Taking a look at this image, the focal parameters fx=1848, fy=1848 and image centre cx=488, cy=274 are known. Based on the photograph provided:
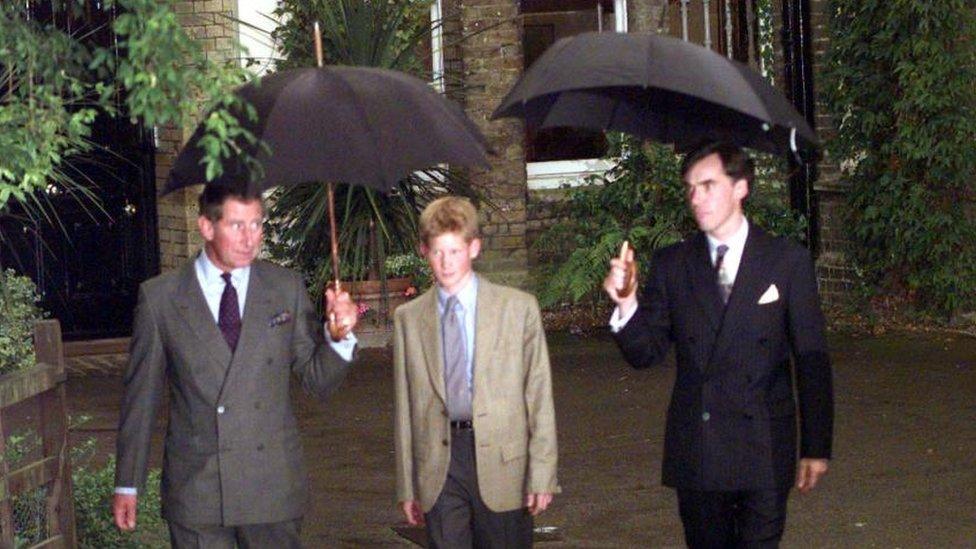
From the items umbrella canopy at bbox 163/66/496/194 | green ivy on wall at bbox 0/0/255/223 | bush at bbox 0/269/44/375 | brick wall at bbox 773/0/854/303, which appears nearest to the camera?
green ivy on wall at bbox 0/0/255/223

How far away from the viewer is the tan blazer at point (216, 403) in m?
5.59

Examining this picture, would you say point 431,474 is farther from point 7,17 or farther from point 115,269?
point 115,269

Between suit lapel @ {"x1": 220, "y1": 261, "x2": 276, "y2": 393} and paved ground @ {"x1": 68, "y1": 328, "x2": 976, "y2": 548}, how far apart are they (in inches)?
107

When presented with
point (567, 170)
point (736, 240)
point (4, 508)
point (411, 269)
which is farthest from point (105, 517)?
point (567, 170)

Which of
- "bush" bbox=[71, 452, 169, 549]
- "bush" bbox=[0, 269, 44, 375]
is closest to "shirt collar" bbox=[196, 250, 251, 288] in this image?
"bush" bbox=[71, 452, 169, 549]

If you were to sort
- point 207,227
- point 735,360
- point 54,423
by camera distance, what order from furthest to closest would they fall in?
1. point 54,423
2. point 735,360
3. point 207,227

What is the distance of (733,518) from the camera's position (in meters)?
5.80

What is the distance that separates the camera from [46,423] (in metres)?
6.76

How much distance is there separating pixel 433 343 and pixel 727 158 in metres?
1.07

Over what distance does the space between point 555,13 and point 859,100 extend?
2.90 metres

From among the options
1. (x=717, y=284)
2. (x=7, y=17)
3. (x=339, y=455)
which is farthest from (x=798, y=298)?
(x=339, y=455)

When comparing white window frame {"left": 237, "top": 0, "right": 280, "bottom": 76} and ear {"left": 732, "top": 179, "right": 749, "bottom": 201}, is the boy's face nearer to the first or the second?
ear {"left": 732, "top": 179, "right": 749, "bottom": 201}

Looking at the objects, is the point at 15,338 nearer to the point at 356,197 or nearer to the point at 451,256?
the point at 451,256

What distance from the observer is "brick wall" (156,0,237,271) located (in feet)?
45.9
